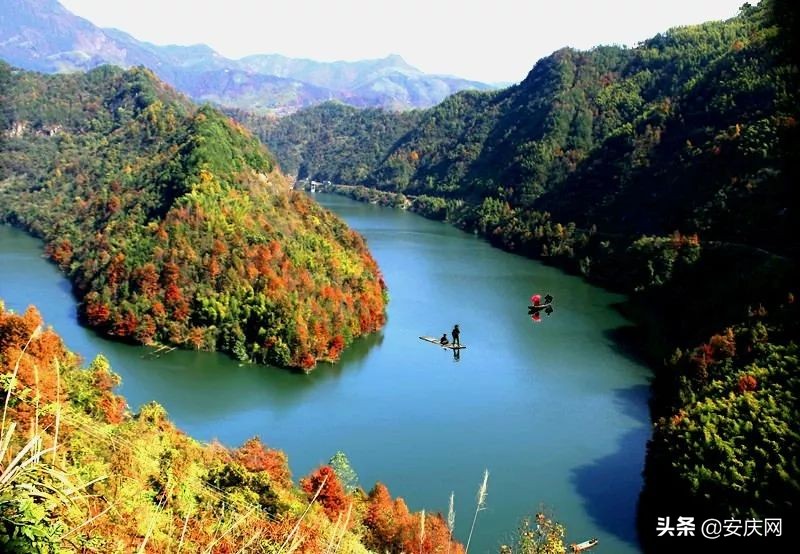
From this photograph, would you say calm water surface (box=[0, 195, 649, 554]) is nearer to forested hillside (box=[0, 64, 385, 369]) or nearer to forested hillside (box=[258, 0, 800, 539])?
forested hillside (box=[0, 64, 385, 369])

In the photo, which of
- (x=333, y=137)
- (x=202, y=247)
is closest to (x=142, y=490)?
(x=202, y=247)

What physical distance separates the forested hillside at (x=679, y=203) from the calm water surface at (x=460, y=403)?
1853 millimetres

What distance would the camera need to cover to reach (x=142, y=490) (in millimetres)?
8180

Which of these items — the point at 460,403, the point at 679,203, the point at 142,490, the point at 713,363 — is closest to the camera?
the point at 142,490

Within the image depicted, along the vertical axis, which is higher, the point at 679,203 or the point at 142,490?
the point at 679,203

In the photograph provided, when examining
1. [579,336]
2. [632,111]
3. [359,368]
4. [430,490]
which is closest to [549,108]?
[632,111]

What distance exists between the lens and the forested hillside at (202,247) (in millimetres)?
34719

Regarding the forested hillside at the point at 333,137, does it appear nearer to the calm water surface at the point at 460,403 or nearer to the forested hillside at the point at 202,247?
the forested hillside at the point at 202,247

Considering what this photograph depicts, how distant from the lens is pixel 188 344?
113 feet

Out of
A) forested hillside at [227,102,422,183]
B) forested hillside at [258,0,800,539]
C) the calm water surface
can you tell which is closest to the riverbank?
forested hillside at [258,0,800,539]

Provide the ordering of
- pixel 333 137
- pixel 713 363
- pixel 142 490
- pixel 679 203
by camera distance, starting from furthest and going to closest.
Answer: pixel 333 137 < pixel 679 203 < pixel 713 363 < pixel 142 490

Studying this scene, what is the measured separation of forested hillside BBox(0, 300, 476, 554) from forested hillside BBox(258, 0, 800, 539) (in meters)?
6.98

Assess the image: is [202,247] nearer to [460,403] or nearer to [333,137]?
[460,403]

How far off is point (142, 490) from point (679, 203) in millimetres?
47456
